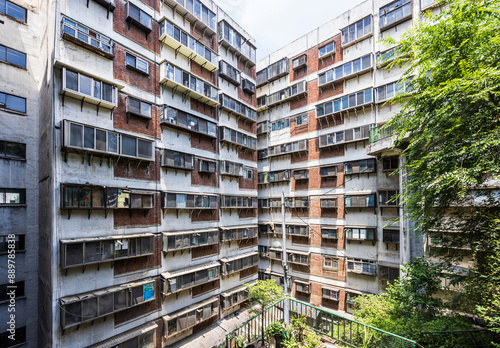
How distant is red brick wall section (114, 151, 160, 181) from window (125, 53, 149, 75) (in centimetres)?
634

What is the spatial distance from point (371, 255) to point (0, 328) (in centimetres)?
2820

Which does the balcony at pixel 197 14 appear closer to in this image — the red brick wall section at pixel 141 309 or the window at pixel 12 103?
the window at pixel 12 103

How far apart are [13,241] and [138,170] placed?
9494 mm

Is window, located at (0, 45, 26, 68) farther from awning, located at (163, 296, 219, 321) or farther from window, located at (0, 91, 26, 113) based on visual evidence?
awning, located at (163, 296, 219, 321)

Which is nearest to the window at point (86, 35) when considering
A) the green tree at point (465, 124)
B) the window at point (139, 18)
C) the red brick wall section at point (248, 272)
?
the window at point (139, 18)

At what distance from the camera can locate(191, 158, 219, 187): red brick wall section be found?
65.9 feet

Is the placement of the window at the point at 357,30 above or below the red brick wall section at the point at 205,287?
above

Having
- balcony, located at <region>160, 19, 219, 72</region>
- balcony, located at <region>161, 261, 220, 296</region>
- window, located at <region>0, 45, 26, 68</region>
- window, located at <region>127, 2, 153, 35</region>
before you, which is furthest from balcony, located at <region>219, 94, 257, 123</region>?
balcony, located at <region>161, 261, 220, 296</region>

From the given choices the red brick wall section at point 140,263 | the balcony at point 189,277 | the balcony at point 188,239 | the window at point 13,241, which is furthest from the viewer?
the balcony at point 188,239

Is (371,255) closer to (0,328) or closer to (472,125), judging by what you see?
(472,125)

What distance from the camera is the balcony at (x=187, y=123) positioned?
58.2ft

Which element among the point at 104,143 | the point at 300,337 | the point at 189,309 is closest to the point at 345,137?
the point at 300,337

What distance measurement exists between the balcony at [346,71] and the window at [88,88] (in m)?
20.1

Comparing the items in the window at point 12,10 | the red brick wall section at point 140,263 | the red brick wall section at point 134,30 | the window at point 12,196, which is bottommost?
the red brick wall section at point 140,263
